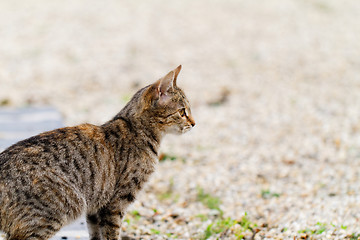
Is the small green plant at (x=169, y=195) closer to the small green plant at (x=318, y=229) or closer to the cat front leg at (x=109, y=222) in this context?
the small green plant at (x=318, y=229)

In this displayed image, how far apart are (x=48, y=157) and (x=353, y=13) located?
17715 millimetres

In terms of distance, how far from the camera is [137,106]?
4648mm

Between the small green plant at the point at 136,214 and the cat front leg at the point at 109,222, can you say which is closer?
the cat front leg at the point at 109,222

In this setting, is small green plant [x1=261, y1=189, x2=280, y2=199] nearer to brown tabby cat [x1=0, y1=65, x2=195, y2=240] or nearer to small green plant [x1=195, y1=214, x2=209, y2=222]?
small green plant [x1=195, y1=214, x2=209, y2=222]

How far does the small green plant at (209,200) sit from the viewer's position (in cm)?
641

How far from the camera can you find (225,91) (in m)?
12.1

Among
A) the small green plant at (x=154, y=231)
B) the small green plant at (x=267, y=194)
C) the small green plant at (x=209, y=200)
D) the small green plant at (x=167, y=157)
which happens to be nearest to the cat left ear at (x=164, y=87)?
the small green plant at (x=154, y=231)

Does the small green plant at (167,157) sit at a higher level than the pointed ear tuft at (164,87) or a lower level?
higher

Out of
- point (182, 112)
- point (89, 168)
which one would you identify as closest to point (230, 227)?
point (182, 112)

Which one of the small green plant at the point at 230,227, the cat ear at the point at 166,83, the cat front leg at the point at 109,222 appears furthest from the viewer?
the small green plant at the point at 230,227

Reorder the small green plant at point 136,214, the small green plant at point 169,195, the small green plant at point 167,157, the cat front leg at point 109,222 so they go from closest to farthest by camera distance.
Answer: the cat front leg at point 109,222 → the small green plant at point 136,214 → the small green plant at point 169,195 → the small green plant at point 167,157

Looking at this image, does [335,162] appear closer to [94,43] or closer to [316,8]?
[94,43]

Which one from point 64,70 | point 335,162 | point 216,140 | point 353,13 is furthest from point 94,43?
point 353,13

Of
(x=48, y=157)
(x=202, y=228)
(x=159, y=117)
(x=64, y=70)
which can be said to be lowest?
(x=202, y=228)
